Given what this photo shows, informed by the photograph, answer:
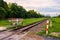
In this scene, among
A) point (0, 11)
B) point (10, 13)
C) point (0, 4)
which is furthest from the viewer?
point (10, 13)

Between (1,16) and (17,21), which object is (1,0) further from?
(17,21)

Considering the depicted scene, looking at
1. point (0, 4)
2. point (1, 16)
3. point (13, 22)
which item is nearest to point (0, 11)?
point (1, 16)

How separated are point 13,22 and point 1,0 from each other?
185ft

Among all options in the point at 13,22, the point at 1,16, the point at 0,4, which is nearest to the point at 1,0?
the point at 0,4

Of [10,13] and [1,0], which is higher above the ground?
[1,0]

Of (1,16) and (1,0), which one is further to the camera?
(1,0)

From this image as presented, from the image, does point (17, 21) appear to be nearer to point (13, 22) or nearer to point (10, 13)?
point (13, 22)

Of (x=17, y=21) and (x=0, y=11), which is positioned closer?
(x=17, y=21)

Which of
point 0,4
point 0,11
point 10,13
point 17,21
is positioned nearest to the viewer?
point 17,21

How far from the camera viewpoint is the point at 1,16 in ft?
236

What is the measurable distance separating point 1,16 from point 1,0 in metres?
18.6

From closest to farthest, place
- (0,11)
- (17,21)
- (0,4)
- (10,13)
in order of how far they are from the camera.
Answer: (17,21), (0,11), (0,4), (10,13)

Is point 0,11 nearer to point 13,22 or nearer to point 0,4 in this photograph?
point 0,4

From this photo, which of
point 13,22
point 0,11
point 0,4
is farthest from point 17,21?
point 0,4
